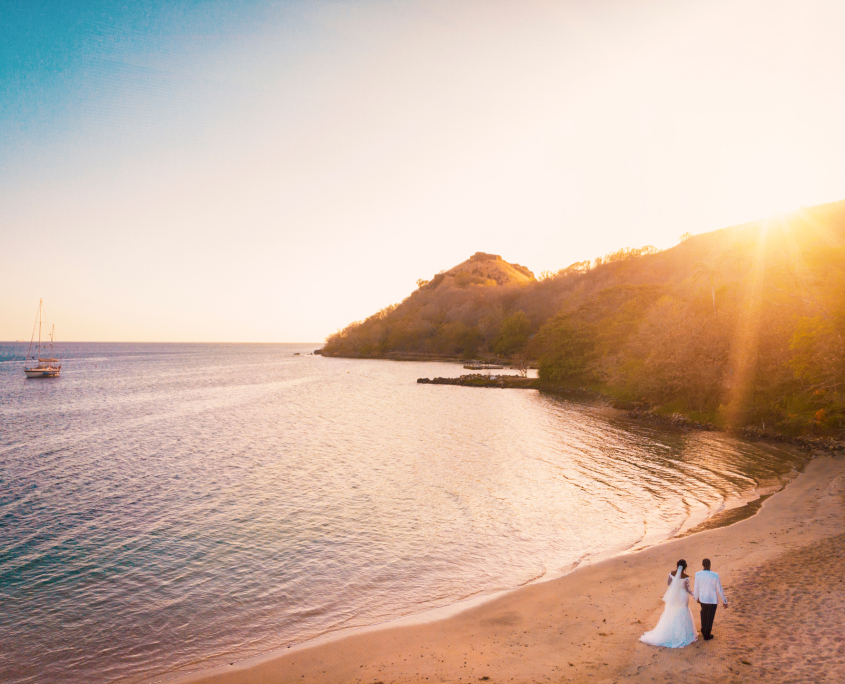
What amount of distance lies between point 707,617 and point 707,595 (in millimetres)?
531

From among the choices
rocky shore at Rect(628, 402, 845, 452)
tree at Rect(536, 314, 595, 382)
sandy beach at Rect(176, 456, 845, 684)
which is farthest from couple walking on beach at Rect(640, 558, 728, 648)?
tree at Rect(536, 314, 595, 382)

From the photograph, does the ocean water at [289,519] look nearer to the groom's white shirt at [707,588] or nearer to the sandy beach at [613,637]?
the sandy beach at [613,637]

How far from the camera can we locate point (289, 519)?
22359 mm

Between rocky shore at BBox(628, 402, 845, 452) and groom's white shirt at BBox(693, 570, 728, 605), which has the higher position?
groom's white shirt at BBox(693, 570, 728, 605)

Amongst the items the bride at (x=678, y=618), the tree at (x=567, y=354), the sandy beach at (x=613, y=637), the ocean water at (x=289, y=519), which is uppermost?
the tree at (x=567, y=354)

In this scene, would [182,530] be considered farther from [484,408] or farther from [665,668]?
[484,408]

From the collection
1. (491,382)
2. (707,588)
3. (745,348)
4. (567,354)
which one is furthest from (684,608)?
(491,382)

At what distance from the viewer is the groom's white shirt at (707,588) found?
35.9 ft

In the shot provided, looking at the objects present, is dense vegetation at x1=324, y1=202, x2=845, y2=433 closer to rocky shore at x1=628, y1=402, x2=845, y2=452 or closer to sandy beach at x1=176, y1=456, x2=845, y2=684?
rocky shore at x1=628, y1=402, x2=845, y2=452

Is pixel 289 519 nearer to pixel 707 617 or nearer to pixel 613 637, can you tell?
pixel 613 637

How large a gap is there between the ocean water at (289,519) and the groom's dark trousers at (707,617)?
6253 mm

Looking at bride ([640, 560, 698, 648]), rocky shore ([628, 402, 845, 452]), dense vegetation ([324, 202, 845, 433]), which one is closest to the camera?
bride ([640, 560, 698, 648])

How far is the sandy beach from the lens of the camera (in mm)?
10180

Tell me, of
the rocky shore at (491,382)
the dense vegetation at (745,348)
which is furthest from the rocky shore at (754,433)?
the rocky shore at (491,382)
